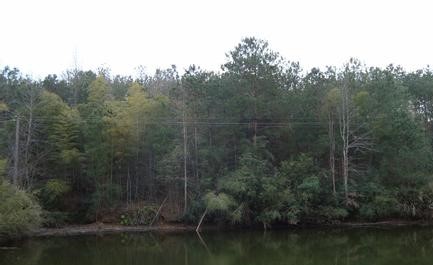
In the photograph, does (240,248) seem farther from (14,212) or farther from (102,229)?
(102,229)

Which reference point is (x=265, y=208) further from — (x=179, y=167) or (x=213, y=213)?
(x=179, y=167)

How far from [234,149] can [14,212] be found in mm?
16205

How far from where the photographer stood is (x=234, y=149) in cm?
3656

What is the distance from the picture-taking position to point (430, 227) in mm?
33094

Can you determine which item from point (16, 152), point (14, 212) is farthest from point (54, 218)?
point (14, 212)

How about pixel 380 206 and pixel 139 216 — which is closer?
pixel 380 206

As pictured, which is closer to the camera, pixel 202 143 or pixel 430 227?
pixel 430 227

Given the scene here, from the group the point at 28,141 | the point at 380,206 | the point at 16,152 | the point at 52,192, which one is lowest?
the point at 380,206

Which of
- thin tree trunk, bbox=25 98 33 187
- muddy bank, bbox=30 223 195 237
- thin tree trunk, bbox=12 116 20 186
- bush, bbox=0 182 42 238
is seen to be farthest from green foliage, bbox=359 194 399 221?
thin tree trunk, bbox=12 116 20 186

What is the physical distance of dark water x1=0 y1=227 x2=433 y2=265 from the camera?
2209 centimetres

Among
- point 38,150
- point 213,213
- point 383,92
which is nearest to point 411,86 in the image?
point 383,92

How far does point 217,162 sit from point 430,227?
49.6 feet

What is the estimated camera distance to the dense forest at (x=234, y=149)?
34.1 meters

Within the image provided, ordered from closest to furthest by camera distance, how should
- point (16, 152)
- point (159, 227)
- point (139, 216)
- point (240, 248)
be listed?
point (240, 248)
point (16, 152)
point (159, 227)
point (139, 216)
